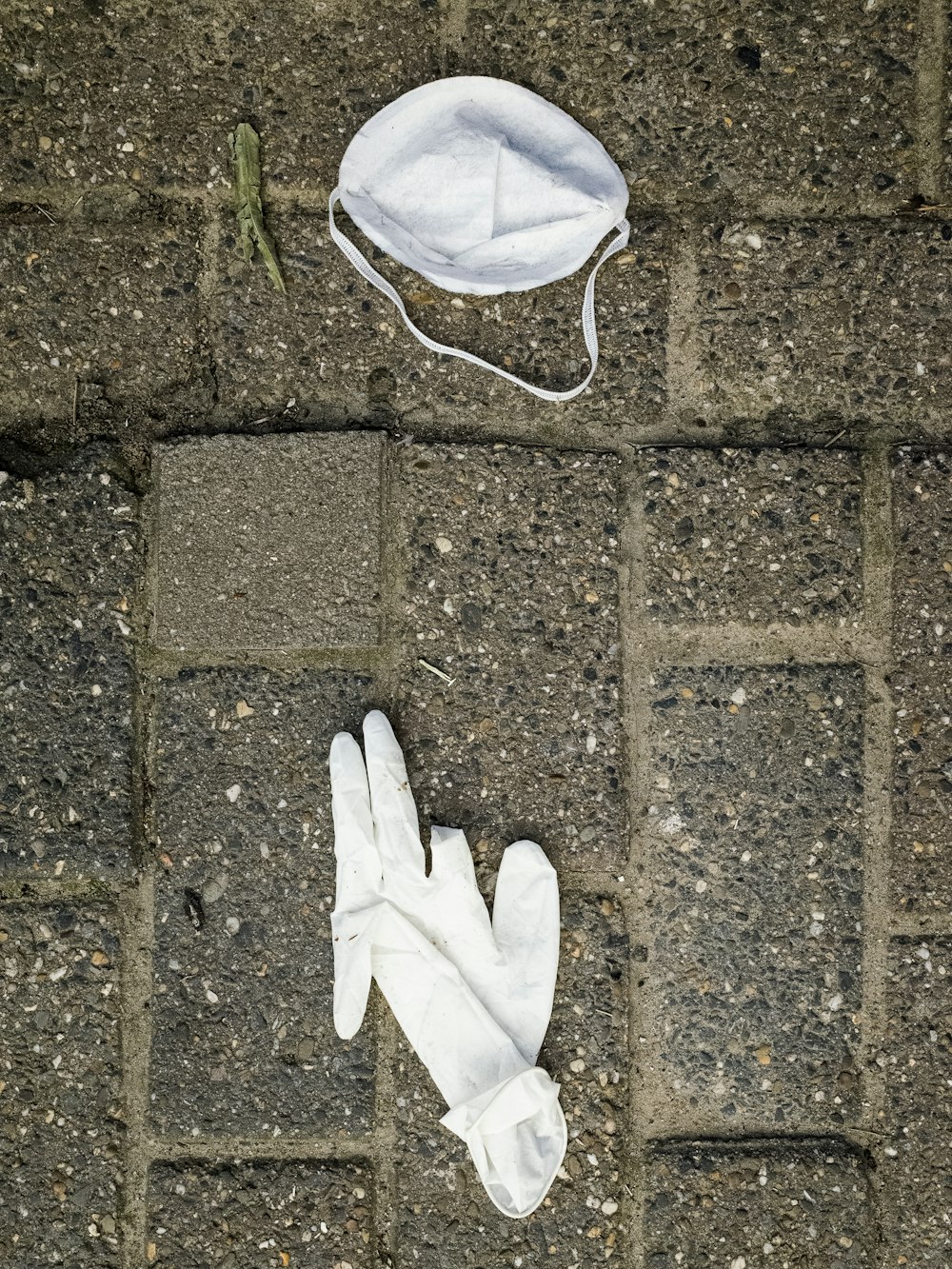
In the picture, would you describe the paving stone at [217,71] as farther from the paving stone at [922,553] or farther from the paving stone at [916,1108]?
the paving stone at [916,1108]

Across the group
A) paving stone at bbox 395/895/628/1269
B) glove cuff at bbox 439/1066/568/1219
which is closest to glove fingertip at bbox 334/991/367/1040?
paving stone at bbox 395/895/628/1269

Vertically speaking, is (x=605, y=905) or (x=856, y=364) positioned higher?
(x=856, y=364)

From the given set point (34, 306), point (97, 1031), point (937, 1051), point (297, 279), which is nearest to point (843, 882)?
point (937, 1051)

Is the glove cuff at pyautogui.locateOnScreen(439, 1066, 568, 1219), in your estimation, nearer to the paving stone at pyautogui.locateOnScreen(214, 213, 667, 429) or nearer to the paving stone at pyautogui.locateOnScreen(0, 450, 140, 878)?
the paving stone at pyautogui.locateOnScreen(0, 450, 140, 878)

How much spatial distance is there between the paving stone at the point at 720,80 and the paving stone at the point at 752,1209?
2.25m

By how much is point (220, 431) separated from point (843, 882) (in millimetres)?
1788

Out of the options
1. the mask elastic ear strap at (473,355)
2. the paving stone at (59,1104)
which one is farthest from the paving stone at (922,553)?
the paving stone at (59,1104)

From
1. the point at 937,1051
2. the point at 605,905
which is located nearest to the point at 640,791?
the point at 605,905

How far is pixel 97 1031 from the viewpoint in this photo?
82.8 inches

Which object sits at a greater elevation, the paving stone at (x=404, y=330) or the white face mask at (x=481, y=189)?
the white face mask at (x=481, y=189)

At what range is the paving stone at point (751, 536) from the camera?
2.11m

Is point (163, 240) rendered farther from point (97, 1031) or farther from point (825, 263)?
point (97, 1031)

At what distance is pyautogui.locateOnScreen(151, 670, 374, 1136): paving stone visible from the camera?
6.84 ft

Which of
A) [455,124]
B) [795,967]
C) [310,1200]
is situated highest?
[455,124]
